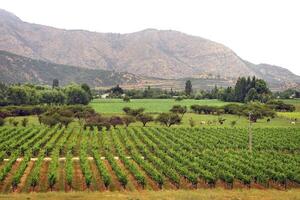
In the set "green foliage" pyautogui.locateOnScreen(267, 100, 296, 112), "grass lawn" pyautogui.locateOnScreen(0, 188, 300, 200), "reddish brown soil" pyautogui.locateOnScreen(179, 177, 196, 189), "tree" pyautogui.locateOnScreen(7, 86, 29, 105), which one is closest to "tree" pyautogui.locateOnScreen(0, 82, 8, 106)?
"tree" pyautogui.locateOnScreen(7, 86, 29, 105)

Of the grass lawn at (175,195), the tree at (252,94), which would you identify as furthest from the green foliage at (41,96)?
the grass lawn at (175,195)

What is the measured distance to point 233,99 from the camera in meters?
178

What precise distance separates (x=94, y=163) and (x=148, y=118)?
49440 mm

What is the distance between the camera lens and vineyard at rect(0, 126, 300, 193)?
43125mm

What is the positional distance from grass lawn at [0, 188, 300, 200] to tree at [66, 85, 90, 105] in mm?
121209

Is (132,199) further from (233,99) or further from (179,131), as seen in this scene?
(233,99)

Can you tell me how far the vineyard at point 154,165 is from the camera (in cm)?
4312

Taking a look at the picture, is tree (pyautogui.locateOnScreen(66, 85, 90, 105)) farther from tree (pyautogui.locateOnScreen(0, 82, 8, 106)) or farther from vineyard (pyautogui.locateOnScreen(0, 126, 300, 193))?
vineyard (pyautogui.locateOnScreen(0, 126, 300, 193))

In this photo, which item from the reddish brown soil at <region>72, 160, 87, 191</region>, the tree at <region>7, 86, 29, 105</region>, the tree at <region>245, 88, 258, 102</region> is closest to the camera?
the reddish brown soil at <region>72, 160, 87, 191</region>

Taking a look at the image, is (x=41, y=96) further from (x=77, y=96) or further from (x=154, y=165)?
(x=154, y=165)

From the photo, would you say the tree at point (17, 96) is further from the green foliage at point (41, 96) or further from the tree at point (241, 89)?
the tree at point (241, 89)

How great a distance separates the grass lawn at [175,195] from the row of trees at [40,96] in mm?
109852

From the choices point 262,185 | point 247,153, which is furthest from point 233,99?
point 262,185

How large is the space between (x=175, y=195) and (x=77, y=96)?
A: 12484 cm
